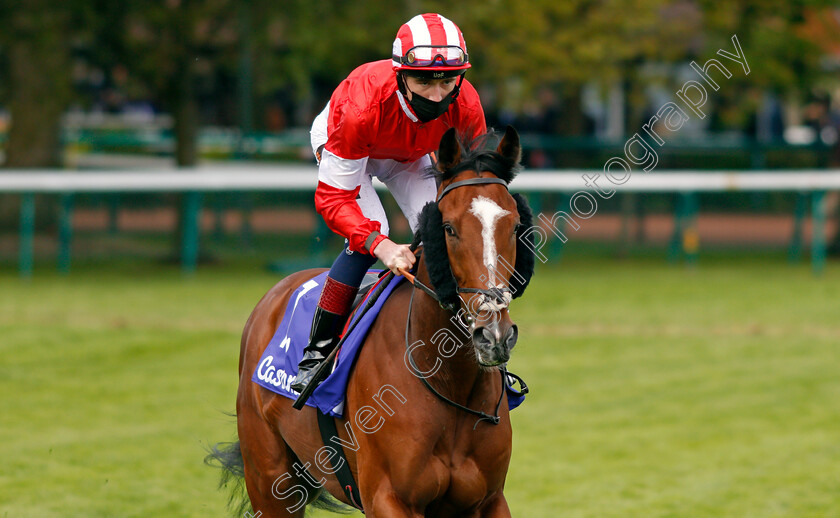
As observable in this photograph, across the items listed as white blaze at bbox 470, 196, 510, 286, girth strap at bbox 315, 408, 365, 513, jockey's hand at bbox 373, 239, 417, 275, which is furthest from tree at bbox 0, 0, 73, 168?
white blaze at bbox 470, 196, 510, 286

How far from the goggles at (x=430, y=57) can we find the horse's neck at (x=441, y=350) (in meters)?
0.63

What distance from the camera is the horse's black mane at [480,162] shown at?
339cm

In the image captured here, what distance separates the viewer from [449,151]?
3.40m

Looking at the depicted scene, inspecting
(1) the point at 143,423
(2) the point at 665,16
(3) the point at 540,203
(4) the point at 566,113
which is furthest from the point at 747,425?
(4) the point at 566,113

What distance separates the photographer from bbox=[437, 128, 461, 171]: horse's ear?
338 centimetres

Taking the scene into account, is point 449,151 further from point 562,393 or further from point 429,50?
point 562,393

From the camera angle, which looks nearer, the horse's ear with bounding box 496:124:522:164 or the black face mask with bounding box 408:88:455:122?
the horse's ear with bounding box 496:124:522:164

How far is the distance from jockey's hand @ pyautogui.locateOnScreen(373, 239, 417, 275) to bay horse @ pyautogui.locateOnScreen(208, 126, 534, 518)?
54 millimetres

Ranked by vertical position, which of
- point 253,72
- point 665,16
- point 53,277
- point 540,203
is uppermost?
point 665,16

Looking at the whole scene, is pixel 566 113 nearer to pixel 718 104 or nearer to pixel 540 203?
pixel 718 104

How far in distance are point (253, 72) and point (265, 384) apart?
1572 centimetres

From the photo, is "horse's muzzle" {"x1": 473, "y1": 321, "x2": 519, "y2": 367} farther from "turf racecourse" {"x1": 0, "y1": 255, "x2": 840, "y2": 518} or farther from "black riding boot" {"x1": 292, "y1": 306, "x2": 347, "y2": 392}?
"turf racecourse" {"x1": 0, "y1": 255, "x2": 840, "y2": 518}

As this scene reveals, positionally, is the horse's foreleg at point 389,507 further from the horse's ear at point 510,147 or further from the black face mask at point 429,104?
the black face mask at point 429,104

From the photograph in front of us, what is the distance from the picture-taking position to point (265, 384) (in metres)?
4.37
